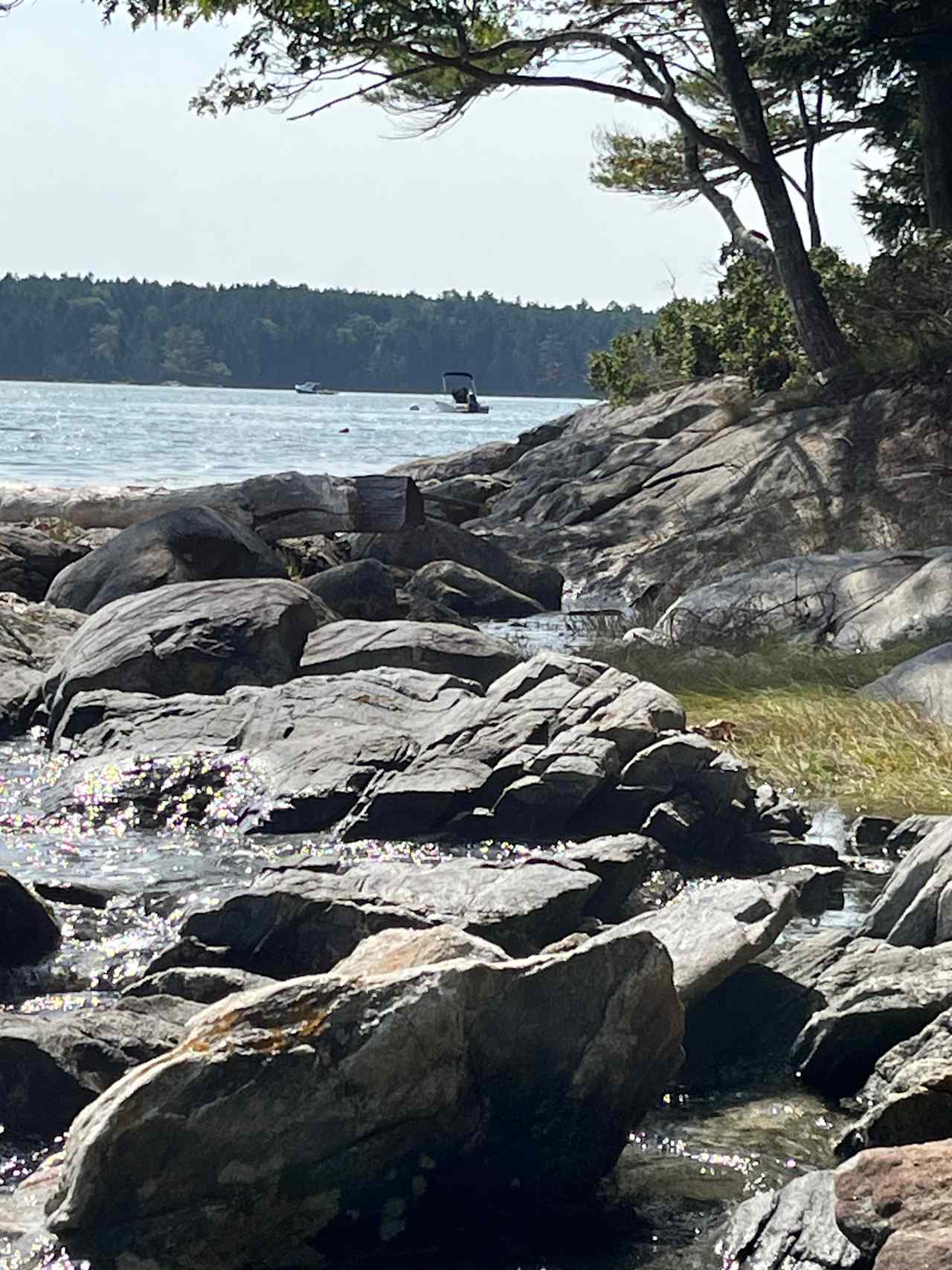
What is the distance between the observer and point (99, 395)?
426 feet

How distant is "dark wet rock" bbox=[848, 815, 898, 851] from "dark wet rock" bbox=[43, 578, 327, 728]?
4.36 m

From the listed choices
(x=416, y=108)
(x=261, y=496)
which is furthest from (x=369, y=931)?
(x=416, y=108)

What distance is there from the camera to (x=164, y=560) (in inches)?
548

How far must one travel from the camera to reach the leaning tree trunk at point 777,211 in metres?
19.0

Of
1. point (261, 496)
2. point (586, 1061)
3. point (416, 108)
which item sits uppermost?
point (416, 108)

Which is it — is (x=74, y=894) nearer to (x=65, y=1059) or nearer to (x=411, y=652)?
(x=65, y=1059)

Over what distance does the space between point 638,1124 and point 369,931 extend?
1404 mm

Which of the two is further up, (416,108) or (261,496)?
(416,108)

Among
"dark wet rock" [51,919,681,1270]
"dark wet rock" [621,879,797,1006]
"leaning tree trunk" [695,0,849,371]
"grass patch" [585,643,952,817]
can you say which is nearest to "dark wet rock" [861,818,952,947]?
"dark wet rock" [621,879,797,1006]

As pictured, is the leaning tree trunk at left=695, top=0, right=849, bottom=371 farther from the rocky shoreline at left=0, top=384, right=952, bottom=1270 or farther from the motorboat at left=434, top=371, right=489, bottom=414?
the motorboat at left=434, top=371, right=489, bottom=414

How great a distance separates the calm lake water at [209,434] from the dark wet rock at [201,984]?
95.0 ft

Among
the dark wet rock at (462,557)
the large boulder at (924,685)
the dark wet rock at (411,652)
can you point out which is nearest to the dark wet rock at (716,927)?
the large boulder at (924,685)

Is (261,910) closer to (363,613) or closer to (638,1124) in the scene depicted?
(638,1124)

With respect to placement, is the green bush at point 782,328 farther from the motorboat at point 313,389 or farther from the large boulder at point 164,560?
the motorboat at point 313,389
